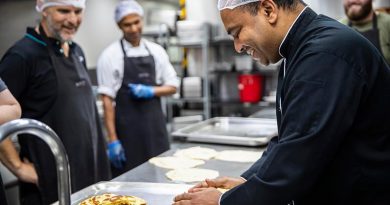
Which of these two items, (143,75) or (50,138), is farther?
(143,75)

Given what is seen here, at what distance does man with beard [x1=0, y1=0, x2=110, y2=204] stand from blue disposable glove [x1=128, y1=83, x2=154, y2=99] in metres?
0.45

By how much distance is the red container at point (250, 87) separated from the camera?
5.41 metres

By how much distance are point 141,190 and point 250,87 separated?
13.0 feet

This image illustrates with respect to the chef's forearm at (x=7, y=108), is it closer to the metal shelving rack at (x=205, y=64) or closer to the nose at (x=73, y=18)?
the nose at (x=73, y=18)

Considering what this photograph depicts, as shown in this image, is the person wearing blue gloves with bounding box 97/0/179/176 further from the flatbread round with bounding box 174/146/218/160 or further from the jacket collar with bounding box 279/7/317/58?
the jacket collar with bounding box 279/7/317/58

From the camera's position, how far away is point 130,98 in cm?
296

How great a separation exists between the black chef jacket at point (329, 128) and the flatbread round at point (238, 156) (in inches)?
36.8

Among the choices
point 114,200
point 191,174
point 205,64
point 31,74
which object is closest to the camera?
point 114,200

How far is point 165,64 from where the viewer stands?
316 cm

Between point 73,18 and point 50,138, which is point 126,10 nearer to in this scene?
point 73,18

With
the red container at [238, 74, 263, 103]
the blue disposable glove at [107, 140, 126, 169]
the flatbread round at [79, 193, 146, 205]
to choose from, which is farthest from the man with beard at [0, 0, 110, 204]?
the red container at [238, 74, 263, 103]

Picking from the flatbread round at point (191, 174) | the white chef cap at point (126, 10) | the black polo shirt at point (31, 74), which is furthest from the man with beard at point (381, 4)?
the black polo shirt at point (31, 74)

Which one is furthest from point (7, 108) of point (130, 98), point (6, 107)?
point (130, 98)

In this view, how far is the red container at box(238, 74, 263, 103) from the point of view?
213 inches
